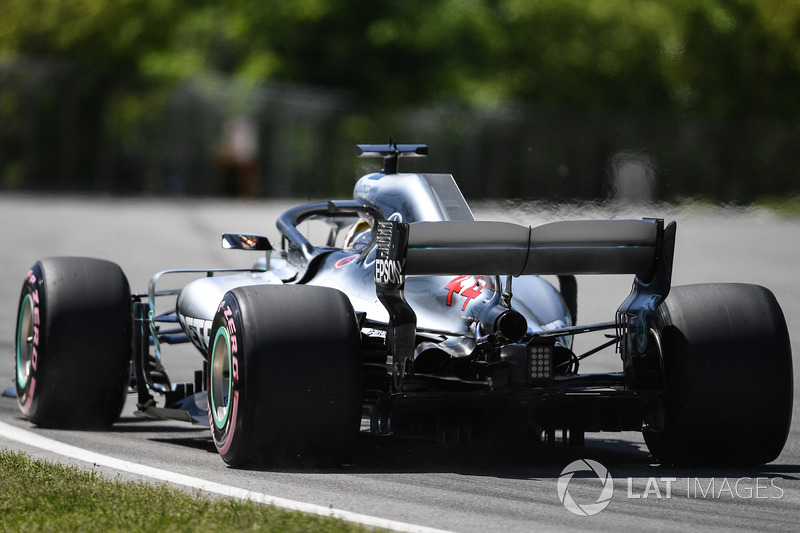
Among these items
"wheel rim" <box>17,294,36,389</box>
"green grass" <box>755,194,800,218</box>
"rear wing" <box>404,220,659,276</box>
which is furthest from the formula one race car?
"green grass" <box>755,194,800,218</box>

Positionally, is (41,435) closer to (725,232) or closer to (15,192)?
(725,232)

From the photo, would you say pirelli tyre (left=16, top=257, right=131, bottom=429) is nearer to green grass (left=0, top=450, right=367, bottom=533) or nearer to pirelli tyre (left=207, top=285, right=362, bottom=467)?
pirelli tyre (left=207, top=285, right=362, bottom=467)

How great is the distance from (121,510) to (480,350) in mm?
2077

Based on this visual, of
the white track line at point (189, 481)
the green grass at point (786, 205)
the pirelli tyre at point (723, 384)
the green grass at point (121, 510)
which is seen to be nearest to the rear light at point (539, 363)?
the pirelli tyre at point (723, 384)

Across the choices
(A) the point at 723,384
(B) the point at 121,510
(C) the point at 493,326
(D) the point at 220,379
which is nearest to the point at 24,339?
(D) the point at 220,379

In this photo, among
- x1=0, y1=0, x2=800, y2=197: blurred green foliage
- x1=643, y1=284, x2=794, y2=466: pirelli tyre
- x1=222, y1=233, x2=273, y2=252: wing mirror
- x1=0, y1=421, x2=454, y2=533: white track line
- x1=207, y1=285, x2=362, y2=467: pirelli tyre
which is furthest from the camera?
x1=0, y1=0, x2=800, y2=197: blurred green foliage

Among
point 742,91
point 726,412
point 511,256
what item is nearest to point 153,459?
point 511,256

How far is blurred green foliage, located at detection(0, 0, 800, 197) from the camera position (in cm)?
4859

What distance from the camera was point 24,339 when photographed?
30.9 ft

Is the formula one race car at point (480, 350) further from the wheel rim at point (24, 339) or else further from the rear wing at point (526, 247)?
the wheel rim at point (24, 339)

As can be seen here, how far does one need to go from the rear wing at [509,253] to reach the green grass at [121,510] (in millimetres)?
1407

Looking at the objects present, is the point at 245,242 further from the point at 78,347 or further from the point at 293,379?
the point at 293,379

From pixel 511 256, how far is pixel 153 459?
2181 mm

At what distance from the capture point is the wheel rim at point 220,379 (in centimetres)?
721
